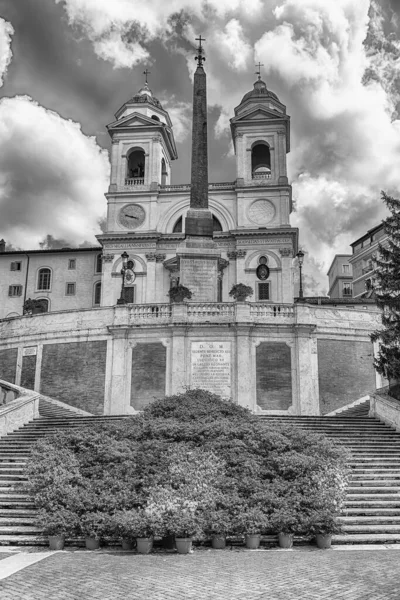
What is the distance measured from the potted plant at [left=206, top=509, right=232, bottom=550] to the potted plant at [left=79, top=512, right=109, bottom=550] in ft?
6.80

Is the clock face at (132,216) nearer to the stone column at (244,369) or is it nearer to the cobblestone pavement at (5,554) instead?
the stone column at (244,369)

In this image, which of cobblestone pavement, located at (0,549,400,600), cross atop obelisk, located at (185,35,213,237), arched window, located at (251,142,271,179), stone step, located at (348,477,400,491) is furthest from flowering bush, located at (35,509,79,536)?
arched window, located at (251,142,271,179)

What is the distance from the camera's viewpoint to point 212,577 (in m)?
9.80

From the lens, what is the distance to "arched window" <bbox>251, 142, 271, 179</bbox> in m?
60.9

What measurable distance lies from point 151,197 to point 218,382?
3235cm

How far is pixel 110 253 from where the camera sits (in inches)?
2219

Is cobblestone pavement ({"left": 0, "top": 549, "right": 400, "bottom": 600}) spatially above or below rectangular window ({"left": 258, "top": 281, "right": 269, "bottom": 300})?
below

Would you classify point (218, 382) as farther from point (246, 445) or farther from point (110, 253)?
point (110, 253)

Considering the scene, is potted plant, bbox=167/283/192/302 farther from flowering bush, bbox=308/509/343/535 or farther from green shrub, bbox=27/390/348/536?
flowering bush, bbox=308/509/343/535

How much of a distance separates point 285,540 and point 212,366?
16713 mm

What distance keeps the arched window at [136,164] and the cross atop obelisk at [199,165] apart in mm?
20232

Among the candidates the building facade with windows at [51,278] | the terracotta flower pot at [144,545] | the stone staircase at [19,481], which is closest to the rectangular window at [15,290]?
the building facade with windows at [51,278]

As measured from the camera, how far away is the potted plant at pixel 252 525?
1265 centimetres

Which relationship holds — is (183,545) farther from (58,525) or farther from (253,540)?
(58,525)
